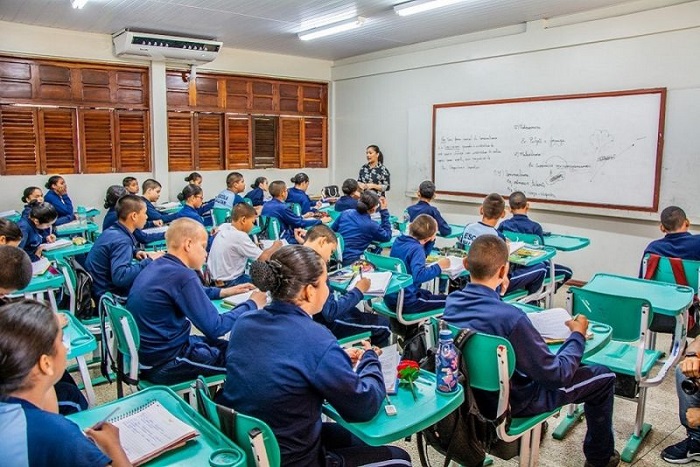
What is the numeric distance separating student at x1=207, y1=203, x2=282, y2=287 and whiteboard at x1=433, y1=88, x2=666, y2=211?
401cm

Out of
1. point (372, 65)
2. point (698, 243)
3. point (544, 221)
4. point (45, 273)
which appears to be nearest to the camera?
point (45, 273)

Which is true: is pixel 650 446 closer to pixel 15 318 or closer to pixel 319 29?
pixel 15 318

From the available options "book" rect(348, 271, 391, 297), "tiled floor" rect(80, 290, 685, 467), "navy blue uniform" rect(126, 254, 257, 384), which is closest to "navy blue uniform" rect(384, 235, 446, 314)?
"book" rect(348, 271, 391, 297)

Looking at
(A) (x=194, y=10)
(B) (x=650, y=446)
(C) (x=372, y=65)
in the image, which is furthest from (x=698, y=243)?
(C) (x=372, y=65)

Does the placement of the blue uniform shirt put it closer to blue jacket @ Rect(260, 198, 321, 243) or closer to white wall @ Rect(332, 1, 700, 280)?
blue jacket @ Rect(260, 198, 321, 243)

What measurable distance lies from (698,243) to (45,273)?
4694 millimetres

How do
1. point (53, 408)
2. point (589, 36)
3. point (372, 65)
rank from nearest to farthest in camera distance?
point (53, 408) → point (589, 36) → point (372, 65)

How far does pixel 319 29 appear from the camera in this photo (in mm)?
7176

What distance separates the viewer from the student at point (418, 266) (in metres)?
3.83

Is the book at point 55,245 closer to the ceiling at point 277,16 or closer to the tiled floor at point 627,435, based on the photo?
the tiled floor at point 627,435

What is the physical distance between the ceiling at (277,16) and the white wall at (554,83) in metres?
0.25

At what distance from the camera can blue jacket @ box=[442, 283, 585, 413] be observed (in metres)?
2.14

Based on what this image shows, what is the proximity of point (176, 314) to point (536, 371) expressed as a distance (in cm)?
166

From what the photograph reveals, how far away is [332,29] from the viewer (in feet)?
23.1
